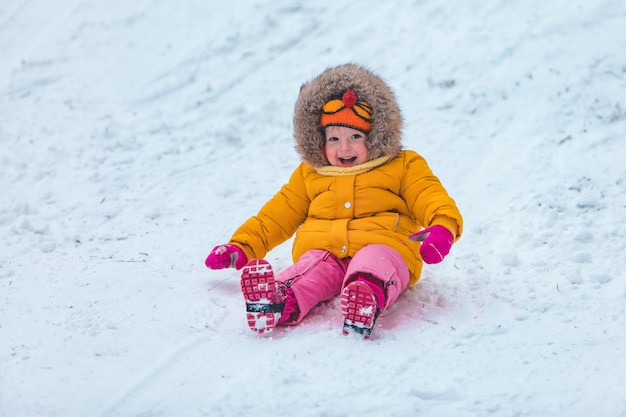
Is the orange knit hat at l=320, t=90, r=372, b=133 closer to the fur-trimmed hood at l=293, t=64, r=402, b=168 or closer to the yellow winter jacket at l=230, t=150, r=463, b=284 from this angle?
the fur-trimmed hood at l=293, t=64, r=402, b=168

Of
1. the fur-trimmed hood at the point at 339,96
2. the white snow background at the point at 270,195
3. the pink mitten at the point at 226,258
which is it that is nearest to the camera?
the white snow background at the point at 270,195

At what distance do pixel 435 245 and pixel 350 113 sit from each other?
90cm

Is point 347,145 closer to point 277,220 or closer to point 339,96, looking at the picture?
point 339,96

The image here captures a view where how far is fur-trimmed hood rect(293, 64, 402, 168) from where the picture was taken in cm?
344

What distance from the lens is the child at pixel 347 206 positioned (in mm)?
3133

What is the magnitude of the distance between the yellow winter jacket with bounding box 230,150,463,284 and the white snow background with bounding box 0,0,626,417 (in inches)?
11.8

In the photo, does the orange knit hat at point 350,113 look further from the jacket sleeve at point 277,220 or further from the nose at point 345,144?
the jacket sleeve at point 277,220

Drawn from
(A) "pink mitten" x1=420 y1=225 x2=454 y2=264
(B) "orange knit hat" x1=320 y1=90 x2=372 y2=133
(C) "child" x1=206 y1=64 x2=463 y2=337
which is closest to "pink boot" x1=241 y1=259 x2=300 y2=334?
(C) "child" x1=206 y1=64 x2=463 y2=337

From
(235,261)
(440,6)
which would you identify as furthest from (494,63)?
(235,261)

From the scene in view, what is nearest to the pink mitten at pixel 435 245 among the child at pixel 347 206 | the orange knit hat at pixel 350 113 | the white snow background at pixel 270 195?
the child at pixel 347 206

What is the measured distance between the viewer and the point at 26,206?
4414 millimetres

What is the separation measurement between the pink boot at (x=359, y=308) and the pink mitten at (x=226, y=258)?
0.67m

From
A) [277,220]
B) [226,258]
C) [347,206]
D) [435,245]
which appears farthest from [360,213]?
[226,258]

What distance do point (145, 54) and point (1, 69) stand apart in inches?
56.7
